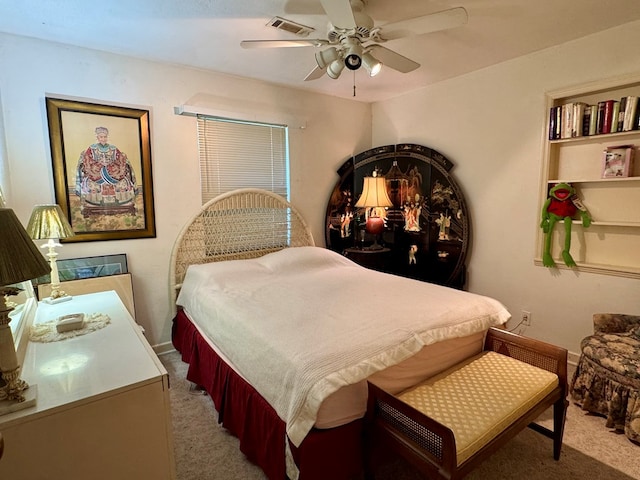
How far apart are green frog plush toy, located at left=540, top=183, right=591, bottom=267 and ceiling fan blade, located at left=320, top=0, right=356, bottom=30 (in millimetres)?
2120

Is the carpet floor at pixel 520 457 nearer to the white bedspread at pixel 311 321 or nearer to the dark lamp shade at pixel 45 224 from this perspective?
the white bedspread at pixel 311 321

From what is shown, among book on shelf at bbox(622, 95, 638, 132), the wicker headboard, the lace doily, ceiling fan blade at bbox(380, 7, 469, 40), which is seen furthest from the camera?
the wicker headboard

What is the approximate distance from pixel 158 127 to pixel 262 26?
126cm

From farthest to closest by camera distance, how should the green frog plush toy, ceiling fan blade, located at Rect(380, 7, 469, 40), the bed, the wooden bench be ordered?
1. the green frog plush toy
2. ceiling fan blade, located at Rect(380, 7, 469, 40)
3. the bed
4. the wooden bench

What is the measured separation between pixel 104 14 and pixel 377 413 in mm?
2735

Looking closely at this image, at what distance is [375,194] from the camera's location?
3746 mm

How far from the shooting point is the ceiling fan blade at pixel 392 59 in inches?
82.2

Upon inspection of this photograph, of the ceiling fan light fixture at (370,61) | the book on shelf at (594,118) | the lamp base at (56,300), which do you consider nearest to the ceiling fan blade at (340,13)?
the ceiling fan light fixture at (370,61)

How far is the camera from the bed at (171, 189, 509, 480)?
55.6 inches

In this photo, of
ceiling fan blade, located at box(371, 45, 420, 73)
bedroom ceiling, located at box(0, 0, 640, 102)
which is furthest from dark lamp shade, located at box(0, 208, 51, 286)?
ceiling fan blade, located at box(371, 45, 420, 73)

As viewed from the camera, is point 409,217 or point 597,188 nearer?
point 597,188

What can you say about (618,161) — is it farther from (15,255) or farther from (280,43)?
(15,255)

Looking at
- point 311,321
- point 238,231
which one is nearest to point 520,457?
point 311,321

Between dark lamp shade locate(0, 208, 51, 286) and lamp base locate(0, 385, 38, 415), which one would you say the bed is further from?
dark lamp shade locate(0, 208, 51, 286)
